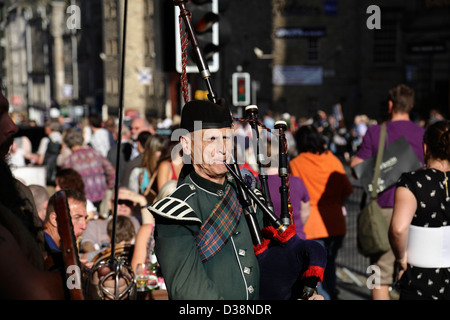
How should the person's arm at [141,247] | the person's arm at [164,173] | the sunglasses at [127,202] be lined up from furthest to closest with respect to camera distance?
the sunglasses at [127,202]
the person's arm at [164,173]
the person's arm at [141,247]

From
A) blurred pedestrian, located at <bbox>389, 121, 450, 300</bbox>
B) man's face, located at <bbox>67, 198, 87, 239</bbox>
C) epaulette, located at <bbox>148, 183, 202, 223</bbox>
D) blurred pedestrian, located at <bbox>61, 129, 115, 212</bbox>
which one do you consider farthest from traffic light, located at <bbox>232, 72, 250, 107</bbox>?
epaulette, located at <bbox>148, 183, 202, 223</bbox>

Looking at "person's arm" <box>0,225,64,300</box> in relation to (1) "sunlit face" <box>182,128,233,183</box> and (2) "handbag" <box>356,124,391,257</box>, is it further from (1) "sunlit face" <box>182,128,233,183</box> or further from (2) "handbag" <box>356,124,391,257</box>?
(2) "handbag" <box>356,124,391,257</box>

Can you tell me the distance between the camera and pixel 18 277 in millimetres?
1634

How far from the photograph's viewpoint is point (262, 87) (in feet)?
148

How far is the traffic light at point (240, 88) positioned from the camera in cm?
1326

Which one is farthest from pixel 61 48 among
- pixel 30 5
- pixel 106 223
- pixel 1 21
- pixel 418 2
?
pixel 106 223

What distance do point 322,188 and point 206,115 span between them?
3.98 meters

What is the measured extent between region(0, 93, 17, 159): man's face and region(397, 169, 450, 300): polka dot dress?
116 inches

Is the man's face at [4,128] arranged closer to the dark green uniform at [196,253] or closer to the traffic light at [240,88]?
the dark green uniform at [196,253]

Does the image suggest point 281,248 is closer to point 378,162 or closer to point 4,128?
point 4,128

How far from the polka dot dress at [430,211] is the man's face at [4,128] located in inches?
116

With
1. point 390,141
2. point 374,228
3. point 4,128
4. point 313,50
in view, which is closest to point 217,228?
point 4,128

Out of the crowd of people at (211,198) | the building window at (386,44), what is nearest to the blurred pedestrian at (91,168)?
the crowd of people at (211,198)
